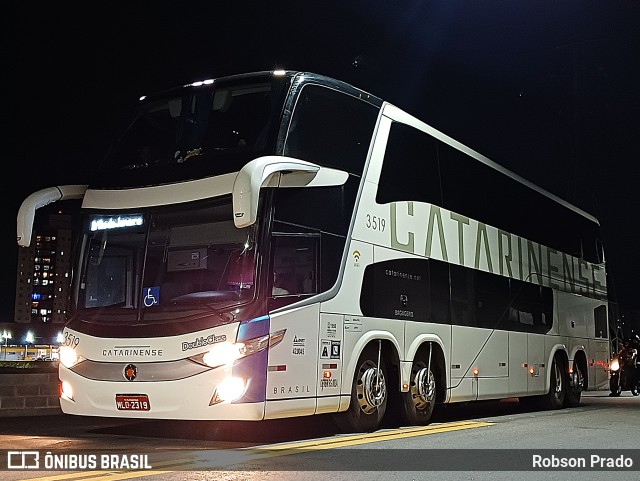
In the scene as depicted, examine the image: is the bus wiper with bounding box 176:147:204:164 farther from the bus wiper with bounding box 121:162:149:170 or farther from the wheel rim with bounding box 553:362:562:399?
the wheel rim with bounding box 553:362:562:399

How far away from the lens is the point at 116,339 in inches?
395

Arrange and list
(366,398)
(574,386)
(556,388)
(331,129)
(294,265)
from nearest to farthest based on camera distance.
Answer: (294,265)
(331,129)
(366,398)
(556,388)
(574,386)

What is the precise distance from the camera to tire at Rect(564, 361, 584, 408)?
19.5 metres

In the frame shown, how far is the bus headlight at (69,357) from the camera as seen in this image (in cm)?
1034

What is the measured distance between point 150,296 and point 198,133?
2159 millimetres

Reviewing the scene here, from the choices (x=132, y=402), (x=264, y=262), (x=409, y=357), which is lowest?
(x=132, y=402)

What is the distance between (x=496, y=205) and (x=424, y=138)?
3.21m

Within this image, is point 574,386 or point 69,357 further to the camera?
point 574,386

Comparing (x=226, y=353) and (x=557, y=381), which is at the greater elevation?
(x=226, y=353)

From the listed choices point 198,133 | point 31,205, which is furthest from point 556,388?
point 31,205

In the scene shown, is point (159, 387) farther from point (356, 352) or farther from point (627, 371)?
point (627, 371)

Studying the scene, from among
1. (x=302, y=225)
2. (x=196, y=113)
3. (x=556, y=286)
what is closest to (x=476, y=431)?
(x=302, y=225)

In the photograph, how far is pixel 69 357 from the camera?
10.4m

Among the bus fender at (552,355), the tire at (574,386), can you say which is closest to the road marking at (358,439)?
the bus fender at (552,355)
